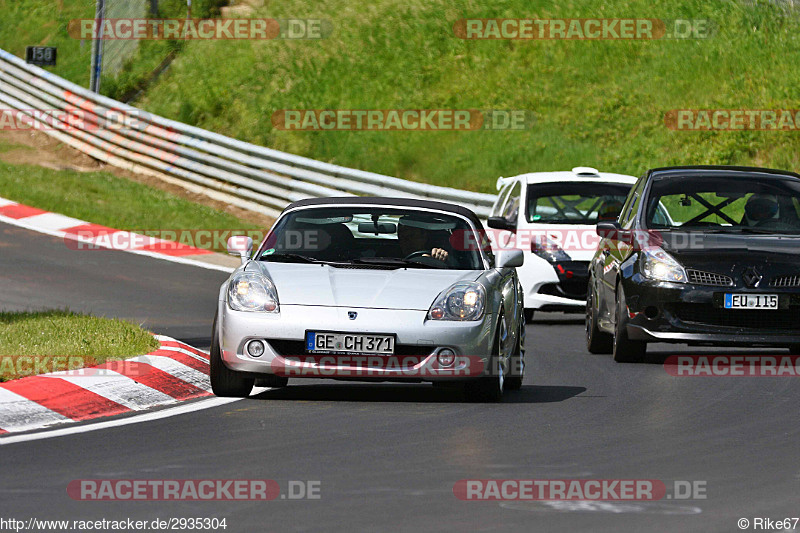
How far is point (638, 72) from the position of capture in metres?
30.6

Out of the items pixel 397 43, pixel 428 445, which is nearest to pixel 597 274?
pixel 428 445

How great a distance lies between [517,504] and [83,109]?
24216 mm

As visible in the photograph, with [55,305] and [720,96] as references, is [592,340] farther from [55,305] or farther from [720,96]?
[720,96]

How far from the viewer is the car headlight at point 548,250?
1778 centimetres

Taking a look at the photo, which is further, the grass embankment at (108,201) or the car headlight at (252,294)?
the grass embankment at (108,201)

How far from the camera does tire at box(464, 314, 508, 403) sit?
34.8 ft

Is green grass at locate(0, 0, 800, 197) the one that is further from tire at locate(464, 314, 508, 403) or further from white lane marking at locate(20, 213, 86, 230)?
tire at locate(464, 314, 508, 403)

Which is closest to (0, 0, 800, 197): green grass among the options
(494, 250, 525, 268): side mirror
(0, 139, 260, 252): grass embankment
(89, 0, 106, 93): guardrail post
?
(89, 0, 106, 93): guardrail post

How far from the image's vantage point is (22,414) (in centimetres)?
918

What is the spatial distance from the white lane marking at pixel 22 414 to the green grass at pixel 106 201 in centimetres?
1494

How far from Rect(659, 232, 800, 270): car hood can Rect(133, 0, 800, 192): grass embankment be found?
13.7m
